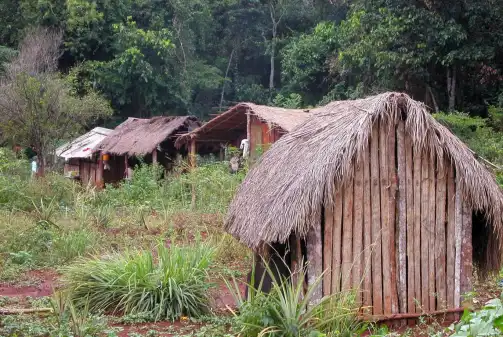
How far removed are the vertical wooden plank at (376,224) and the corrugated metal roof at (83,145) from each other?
1884 centimetres

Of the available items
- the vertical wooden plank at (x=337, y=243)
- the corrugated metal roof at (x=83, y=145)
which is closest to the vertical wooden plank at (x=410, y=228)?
the vertical wooden plank at (x=337, y=243)

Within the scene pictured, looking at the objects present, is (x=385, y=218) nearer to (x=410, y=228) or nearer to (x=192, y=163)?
(x=410, y=228)

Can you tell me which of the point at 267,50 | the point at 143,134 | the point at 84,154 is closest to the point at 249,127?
the point at 143,134

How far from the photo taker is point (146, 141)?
21.6 m

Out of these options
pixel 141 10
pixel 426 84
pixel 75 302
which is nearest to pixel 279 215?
pixel 75 302

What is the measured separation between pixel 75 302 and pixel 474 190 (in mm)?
4421

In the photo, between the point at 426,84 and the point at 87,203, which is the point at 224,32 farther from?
the point at 87,203

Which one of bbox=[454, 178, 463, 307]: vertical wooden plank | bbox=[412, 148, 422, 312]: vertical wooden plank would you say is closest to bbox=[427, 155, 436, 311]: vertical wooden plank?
bbox=[412, 148, 422, 312]: vertical wooden plank

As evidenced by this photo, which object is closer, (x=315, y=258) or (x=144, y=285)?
(x=315, y=258)

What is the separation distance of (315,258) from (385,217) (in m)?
0.89

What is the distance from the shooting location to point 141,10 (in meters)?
29.2

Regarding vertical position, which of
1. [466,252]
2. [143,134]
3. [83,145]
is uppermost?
[143,134]

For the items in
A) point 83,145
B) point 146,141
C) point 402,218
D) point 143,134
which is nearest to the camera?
point 402,218

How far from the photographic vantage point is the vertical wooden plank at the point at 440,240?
6.86 meters
